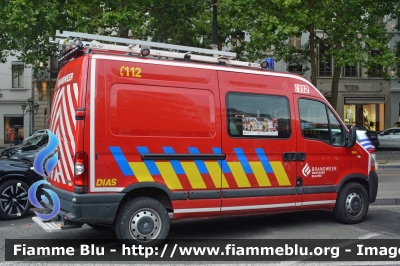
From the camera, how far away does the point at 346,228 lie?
8242 millimetres

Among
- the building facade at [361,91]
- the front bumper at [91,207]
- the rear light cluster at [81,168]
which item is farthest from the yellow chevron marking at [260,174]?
the building facade at [361,91]

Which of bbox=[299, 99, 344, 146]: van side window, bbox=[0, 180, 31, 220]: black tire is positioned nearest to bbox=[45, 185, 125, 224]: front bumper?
bbox=[0, 180, 31, 220]: black tire

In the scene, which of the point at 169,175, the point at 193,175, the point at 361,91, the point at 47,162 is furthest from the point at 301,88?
the point at 361,91

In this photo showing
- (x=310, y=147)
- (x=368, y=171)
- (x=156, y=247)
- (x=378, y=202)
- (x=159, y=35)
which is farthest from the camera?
(x=159, y=35)

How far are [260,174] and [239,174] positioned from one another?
0.37m

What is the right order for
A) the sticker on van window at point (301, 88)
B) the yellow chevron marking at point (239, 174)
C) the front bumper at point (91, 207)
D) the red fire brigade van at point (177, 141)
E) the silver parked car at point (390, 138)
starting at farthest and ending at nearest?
1. the silver parked car at point (390, 138)
2. the sticker on van window at point (301, 88)
3. the yellow chevron marking at point (239, 174)
4. the red fire brigade van at point (177, 141)
5. the front bumper at point (91, 207)

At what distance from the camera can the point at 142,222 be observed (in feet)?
21.7

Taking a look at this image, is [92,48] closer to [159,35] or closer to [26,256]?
[26,256]

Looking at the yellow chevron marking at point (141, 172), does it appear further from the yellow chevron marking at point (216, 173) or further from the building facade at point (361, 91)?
the building facade at point (361, 91)

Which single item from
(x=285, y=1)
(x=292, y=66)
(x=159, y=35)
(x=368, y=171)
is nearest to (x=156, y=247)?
(x=368, y=171)

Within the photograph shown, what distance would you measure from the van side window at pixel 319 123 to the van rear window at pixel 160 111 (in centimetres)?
173

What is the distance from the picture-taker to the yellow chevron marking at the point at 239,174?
732 centimetres

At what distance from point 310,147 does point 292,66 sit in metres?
30.3

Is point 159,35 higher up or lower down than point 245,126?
higher up
